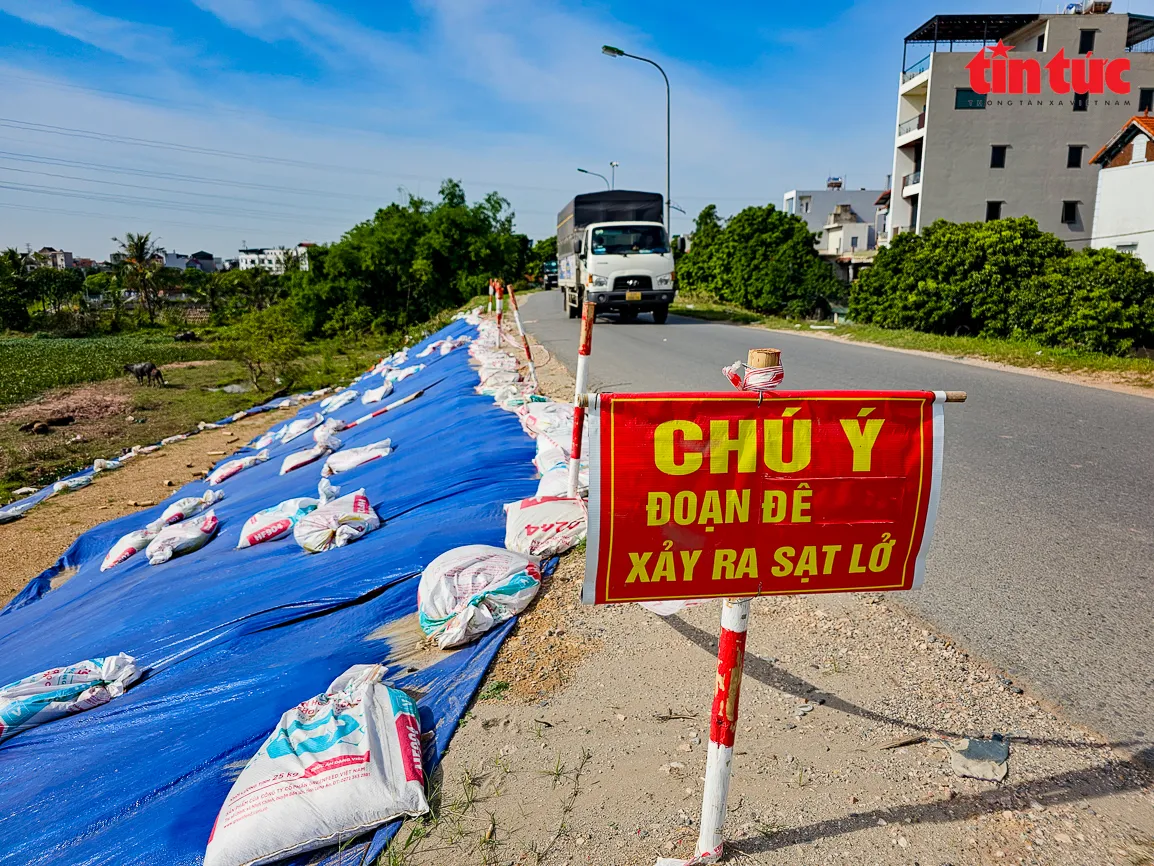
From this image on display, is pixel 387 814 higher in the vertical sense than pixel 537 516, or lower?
lower

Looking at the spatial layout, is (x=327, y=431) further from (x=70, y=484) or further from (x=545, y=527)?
(x=545, y=527)

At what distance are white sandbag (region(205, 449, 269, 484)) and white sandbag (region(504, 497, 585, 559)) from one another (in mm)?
6086

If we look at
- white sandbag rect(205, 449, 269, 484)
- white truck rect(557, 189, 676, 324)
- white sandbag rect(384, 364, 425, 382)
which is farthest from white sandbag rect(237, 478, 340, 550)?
white truck rect(557, 189, 676, 324)

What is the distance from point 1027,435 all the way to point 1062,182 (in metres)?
32.3

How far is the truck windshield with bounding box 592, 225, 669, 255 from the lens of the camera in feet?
55.4

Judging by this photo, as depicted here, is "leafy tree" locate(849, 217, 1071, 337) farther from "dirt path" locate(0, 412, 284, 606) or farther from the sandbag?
the sandbag

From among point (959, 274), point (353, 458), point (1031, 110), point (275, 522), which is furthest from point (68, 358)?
point (1031, 110)

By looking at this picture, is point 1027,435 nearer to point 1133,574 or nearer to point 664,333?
point 1133,574

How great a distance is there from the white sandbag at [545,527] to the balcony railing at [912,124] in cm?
3501

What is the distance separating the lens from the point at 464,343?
13.7m

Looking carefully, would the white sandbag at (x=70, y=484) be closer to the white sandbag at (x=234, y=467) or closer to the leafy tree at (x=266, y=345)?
the white sandbag at (x=234, y=467)

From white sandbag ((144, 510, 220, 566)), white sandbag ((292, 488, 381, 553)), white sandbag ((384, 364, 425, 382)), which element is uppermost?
white sandbag ((384, 364, 425, 382))

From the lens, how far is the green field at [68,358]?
22.5 metres

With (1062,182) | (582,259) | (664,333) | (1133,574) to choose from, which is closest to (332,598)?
(1133,574)
